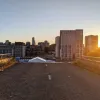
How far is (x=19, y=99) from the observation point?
24.8 ft

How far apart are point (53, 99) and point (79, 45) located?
17734 centimetres

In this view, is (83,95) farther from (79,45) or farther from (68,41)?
(68,41)

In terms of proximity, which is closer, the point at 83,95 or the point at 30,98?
the point at 30,98

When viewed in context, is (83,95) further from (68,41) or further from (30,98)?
(68,41)

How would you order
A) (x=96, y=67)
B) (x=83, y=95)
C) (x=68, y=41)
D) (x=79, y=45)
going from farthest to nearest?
(x=68, y=41), (x=79, y=45), (x=96, y=67), (x=83, y=95)

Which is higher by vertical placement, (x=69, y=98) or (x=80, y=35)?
(x=80, y=35)

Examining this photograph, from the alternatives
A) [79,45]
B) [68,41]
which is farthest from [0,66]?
[68,41]

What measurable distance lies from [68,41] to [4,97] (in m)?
191

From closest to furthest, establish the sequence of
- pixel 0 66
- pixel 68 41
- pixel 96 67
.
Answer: pixel 96 67 < pixel 0 66 < pixel 68 41

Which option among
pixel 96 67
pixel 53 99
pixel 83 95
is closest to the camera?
pixel 53 99

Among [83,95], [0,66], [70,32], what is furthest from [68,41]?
[83,95]

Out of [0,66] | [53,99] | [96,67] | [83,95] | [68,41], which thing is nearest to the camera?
[53,99]

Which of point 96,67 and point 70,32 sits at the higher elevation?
point 70,32

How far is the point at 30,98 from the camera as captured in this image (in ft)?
25.4
